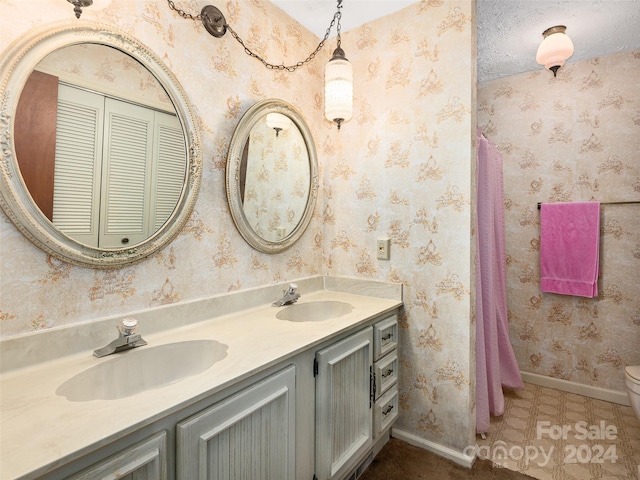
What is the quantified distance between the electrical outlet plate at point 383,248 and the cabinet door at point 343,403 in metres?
0.49

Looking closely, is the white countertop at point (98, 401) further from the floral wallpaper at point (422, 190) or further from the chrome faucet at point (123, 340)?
the floral wallpaper at point (422, 190)

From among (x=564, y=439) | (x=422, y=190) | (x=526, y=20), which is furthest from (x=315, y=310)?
(x=526, y=20)

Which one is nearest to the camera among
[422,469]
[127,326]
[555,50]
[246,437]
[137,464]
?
[137,464]

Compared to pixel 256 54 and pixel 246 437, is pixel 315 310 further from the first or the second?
pixel 256 54

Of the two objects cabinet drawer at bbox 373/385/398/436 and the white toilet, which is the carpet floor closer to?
cabinet drawer at bbox 373/385/398/436

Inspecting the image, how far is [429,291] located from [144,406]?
1411 mm

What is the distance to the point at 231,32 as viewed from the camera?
1.56 metres

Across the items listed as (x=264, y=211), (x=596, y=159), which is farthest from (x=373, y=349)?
(x=596, y=159)

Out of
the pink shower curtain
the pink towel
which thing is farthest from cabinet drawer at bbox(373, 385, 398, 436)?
the pink towel

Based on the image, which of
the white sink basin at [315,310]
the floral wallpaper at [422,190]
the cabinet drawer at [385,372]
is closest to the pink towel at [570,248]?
the floral wallpaper at [422,190]

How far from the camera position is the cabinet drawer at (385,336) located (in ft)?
5.34

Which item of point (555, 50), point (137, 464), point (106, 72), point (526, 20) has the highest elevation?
point (526, 20)

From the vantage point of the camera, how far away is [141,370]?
1127 millimetres

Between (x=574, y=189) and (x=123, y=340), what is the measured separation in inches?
114
